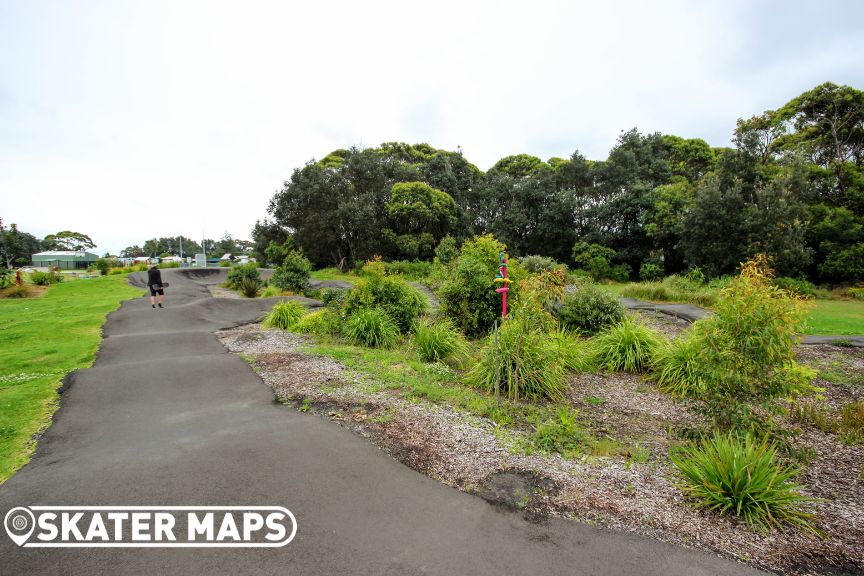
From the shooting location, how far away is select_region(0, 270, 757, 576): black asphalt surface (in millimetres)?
2596

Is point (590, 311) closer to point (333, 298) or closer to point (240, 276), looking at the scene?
point (333, 298)

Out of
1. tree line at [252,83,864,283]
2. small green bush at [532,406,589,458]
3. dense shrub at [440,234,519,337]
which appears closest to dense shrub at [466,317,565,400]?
small green bush at [532,406,589,458]

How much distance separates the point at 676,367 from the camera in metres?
6.77

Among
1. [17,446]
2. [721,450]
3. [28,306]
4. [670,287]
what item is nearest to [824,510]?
[721,450]

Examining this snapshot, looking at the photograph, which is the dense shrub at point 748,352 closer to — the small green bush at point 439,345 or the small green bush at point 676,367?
the small green bush at point 676,367

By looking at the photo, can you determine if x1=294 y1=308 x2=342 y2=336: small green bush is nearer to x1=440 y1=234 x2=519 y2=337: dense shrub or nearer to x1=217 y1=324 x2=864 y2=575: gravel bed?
x1=440 y1=234 x2=519 y2=337: dense shrub

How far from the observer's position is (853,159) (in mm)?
20766

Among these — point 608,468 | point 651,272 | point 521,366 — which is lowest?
point 608,468

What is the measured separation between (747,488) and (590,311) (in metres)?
6.77

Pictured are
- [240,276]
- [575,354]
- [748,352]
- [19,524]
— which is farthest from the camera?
[240,276]

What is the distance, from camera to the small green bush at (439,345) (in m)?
8.00

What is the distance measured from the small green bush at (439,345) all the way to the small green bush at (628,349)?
292cm

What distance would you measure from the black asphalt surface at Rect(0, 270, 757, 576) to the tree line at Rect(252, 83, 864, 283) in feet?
69.1

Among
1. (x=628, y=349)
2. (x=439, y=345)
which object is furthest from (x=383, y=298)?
(x=628, y=349)
